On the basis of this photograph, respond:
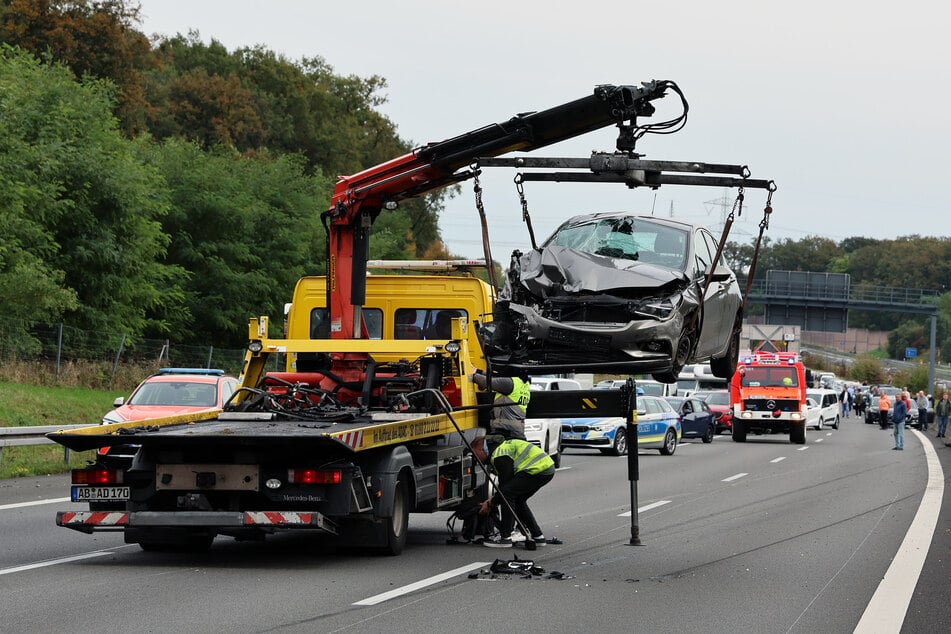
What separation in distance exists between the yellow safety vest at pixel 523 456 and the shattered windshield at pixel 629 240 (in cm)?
197

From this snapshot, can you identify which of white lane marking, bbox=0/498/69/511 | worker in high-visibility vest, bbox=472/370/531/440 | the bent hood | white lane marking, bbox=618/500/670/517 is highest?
the bent hood

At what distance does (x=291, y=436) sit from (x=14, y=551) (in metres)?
3.29

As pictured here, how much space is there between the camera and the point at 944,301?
469 ft

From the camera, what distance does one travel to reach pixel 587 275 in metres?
12.6

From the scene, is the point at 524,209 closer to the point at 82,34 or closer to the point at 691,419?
the point at 691,419

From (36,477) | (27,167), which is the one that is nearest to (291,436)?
(36,477)

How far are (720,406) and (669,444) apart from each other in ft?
55.2

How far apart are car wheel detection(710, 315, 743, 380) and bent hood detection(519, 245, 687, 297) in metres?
2.35

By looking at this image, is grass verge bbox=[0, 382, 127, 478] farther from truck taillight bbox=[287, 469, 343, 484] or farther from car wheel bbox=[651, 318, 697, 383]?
car wheel bbox=[651, 318, 697, 383]

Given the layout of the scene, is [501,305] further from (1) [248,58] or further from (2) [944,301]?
(2) [944,301]

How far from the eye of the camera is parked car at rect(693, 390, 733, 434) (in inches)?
1950

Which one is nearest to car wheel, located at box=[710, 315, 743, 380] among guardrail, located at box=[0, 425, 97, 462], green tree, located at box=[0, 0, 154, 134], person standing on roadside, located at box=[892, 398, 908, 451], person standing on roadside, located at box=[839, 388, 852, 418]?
guardrail, located at box=[0, 425, 97, 462]

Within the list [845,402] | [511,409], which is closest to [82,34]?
[511,409]

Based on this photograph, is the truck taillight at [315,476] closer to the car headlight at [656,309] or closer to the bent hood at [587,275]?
the bent hood at [587,275]
